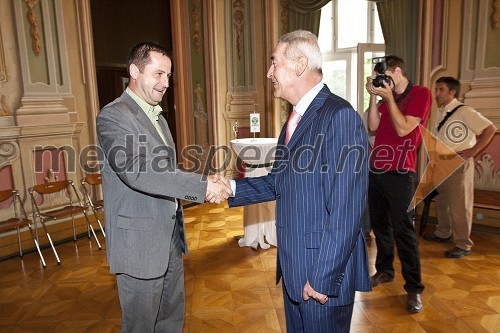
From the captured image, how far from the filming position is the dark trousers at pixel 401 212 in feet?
9.41

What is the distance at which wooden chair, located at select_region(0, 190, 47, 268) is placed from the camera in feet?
13.1

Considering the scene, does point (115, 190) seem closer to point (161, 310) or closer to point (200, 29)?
point (161, 310)

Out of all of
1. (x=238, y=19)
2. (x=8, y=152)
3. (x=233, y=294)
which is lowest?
(x=233, y=294)

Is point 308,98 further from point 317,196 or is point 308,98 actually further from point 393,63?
point 393,63

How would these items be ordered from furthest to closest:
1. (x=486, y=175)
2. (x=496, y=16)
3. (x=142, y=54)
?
(x=486, y=175) → (x=496, y=16) → (x=142, y=54)

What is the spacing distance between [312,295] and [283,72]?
906 millimetres

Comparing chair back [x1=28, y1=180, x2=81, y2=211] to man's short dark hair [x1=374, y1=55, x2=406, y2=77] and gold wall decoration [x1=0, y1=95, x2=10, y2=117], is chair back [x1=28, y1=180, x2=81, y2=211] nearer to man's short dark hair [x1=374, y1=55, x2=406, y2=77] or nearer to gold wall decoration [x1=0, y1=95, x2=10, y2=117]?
gold wall decoration [x1=0, y1=95, x2=10, y2=117]

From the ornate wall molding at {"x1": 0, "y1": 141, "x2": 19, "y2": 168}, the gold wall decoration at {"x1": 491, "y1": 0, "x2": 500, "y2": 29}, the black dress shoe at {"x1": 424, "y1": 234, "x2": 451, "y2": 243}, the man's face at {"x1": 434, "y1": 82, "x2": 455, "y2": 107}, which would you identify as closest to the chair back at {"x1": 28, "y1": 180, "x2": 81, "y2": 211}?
the ornate wall molding at {"x1": 0, "y1": 141, "x2": 19, "y2": 168}

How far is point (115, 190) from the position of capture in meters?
1.90

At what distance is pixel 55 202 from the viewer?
16.0ft

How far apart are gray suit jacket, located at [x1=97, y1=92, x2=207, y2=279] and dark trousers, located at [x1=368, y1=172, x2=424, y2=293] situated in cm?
161

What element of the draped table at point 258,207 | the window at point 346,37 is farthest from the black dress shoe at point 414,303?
the window at point 346,37

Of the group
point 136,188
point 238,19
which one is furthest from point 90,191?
point 238,19

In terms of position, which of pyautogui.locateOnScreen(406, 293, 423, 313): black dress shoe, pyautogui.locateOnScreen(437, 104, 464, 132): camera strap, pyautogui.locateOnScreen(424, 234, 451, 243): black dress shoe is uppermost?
pyautogui.locateOnScreen(437, 104, 464, 132): camera strap
